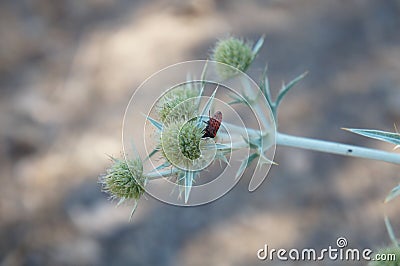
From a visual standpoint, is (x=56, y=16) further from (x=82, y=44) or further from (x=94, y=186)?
(x=94, y=186)

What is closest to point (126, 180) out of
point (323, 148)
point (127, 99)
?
point (323, 148)

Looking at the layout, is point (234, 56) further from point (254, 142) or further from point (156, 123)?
point (156, 123)

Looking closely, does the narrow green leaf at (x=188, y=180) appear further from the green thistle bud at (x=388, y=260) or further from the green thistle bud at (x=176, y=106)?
the green thistle bud at (x=388, y=260)

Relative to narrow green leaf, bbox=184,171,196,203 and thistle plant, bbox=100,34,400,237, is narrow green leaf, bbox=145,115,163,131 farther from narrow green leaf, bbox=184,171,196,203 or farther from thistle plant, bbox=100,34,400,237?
narrow green leaf, bbox=184,171,196,203

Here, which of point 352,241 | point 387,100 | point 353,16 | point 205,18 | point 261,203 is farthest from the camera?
point 205,18

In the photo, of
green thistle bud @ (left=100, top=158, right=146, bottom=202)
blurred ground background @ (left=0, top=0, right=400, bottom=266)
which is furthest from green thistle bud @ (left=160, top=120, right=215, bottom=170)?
blurred ground background @ (left=0, top=0, right=400, bottom=266)

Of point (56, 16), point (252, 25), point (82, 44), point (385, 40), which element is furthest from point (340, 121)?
point (56, 16)

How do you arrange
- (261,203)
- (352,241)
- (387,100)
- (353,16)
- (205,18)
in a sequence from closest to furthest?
(352,241)
(261,203)
(387,100)
(353,16)
(205,18)
